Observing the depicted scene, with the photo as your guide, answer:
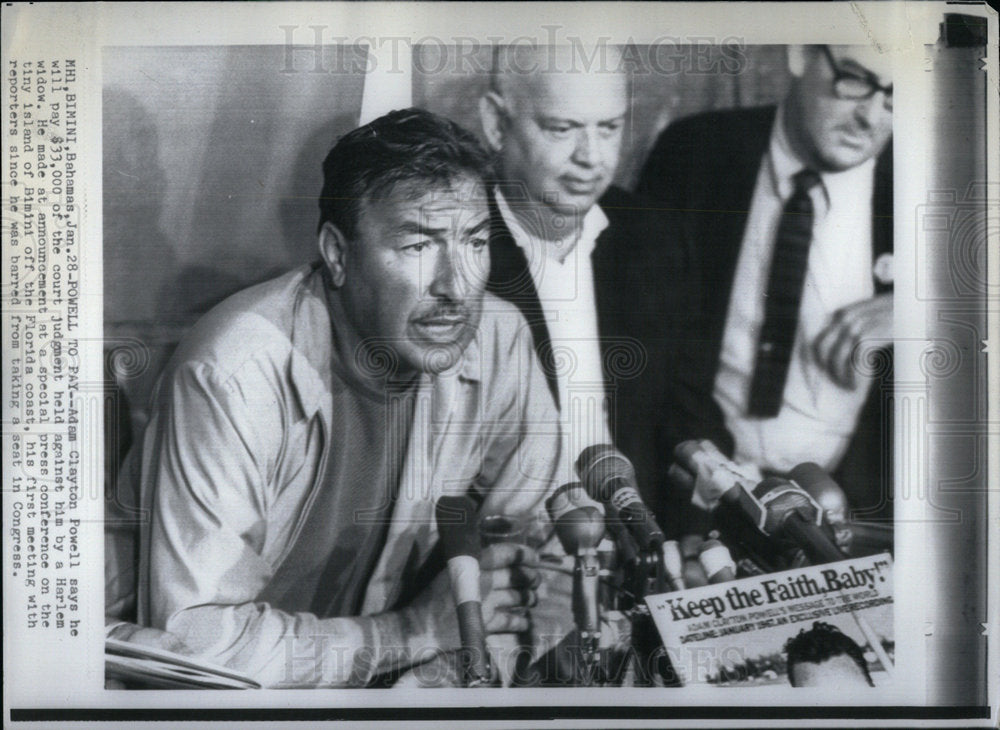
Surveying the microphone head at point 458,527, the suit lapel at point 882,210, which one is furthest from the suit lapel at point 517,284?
the suit lapel at point 882,210

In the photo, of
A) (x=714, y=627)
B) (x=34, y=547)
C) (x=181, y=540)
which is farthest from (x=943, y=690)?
(x=34, y=547)

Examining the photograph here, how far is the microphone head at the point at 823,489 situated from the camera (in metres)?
1.79

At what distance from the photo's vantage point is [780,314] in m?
1.79

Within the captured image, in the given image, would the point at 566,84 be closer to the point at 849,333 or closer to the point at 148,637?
the point at 849,333

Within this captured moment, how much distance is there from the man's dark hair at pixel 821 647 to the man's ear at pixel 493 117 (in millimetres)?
1100

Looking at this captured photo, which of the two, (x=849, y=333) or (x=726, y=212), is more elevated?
(x=726, y=212)

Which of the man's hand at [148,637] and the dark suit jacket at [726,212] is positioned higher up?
the dark suit jacket at [726,212]

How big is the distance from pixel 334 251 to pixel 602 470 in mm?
657

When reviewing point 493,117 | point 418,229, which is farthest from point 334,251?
point 493,117

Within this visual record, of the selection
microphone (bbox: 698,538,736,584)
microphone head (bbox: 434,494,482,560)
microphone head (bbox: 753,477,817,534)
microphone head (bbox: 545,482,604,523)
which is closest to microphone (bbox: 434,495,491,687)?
microphone head (bbox: 434,494,482,560)

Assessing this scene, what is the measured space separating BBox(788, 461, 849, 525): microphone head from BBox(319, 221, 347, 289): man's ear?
0.94 metres

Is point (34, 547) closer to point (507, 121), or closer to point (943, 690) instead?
point (507, 121)

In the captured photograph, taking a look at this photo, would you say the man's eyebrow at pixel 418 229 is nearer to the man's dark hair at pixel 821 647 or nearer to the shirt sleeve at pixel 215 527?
the shirt sleeve at pixel 215 527

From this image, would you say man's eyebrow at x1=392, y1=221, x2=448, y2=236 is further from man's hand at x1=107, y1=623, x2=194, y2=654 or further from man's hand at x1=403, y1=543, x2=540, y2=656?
man's hand at x1=107, y1=623, x2=194, y2=654
